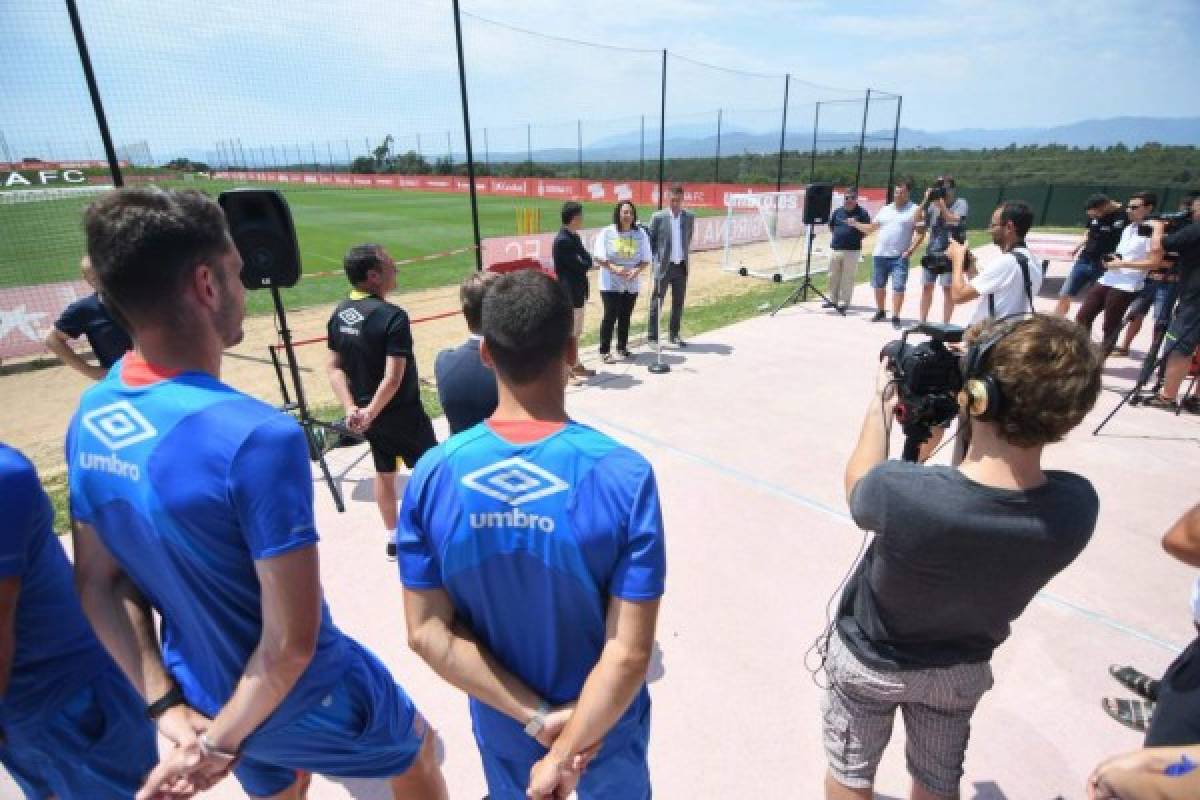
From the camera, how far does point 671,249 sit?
7797mm

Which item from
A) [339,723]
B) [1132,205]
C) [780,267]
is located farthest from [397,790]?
[780,267]

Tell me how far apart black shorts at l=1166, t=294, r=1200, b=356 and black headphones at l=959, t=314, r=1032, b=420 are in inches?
219

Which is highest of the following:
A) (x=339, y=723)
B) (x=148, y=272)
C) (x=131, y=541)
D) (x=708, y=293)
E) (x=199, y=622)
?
(x=148, y=272)

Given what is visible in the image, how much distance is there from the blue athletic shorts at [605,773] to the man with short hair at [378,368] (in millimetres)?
2336

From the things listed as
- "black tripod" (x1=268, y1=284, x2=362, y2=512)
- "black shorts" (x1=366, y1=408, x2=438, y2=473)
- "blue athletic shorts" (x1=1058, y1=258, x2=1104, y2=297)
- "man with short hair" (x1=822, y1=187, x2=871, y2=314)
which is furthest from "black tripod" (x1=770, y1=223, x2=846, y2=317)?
"black shorts" (x1=366, y1=408, x2=438, y2=473)

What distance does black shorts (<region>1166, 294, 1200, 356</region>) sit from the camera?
212 inches

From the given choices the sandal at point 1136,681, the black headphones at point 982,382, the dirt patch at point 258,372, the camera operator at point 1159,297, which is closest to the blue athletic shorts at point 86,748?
the black headphones at point 982,382

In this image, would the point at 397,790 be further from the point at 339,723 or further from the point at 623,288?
the point at 623,288

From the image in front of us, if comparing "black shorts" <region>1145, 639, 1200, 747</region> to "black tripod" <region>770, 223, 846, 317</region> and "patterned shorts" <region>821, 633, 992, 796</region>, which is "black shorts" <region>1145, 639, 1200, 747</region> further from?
"black tripod" <region>770, 223, 846, 317</region>

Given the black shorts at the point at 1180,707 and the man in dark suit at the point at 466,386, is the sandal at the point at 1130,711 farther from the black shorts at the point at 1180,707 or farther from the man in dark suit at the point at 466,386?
the man in dark suit at the point at 466,386

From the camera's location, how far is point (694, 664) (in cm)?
299

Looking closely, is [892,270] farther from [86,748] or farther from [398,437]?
[86,748]

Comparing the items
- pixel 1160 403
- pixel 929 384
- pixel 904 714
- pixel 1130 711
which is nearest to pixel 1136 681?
pixel 1130 711

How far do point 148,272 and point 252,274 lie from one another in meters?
3.44
